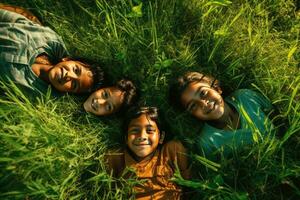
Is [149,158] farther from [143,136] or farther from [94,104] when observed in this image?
[94,104]

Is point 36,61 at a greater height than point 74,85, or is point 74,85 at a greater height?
point 36,61

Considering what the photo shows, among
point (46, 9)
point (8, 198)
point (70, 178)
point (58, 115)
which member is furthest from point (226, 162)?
point (46, 9)

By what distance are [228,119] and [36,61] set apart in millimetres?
1522

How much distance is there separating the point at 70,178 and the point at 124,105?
647 millimetres

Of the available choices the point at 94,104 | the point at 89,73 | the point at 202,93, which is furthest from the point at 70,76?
the point at 202,93

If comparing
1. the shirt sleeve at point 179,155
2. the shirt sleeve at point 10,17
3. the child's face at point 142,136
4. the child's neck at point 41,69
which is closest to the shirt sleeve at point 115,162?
the child's face at point 142,136

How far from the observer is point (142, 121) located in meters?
Result: 2.38

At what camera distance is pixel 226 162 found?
2.27m

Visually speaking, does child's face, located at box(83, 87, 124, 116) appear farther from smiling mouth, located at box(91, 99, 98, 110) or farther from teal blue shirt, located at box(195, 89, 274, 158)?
teal blue shirt, located at box(195, 89, 274, 158)

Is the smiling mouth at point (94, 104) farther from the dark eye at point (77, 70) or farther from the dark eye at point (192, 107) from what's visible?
the dark eye at point (192, 107)

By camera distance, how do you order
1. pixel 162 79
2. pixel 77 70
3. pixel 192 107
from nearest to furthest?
pixel 192 107 → pixel 77 70 → pixel 162 79

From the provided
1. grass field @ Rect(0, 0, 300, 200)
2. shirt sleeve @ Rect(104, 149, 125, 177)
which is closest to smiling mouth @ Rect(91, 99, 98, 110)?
grass field @ Rect(0, 0, 300, 200)

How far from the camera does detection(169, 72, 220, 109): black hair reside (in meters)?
2.48

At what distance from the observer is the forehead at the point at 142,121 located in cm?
237
